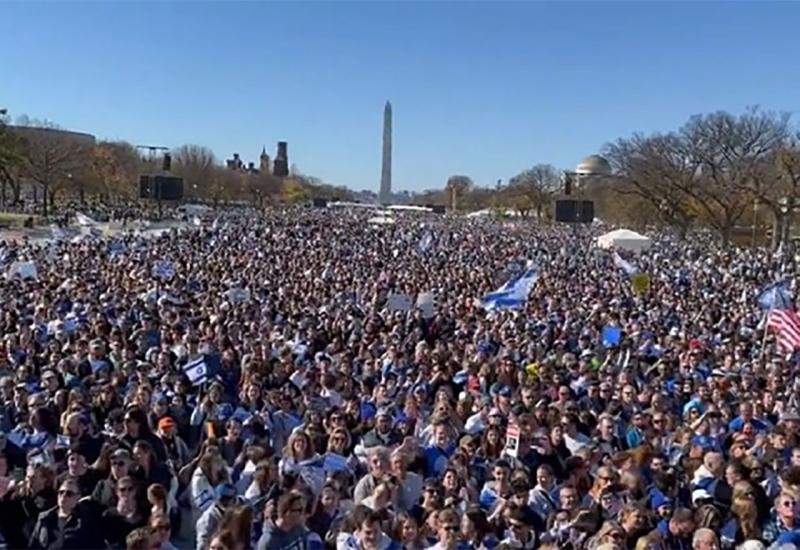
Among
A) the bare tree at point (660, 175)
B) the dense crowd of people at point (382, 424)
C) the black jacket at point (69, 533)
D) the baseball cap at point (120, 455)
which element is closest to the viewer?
the black jacket at point (69, 533)

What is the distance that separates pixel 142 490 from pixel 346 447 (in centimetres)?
227

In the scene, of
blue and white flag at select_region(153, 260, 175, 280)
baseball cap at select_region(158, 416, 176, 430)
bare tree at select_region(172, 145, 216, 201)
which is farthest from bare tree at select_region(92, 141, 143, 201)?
baseball cap at select_region(158, 416, 176, 430)

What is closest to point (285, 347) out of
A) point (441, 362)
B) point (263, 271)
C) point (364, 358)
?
point (364, 358)

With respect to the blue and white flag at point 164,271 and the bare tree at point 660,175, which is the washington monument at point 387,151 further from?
the blue and white flag at point 164,271

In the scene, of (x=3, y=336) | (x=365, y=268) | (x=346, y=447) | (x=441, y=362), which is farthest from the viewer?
(x=365, y=268)

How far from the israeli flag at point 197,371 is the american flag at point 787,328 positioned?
9.15m

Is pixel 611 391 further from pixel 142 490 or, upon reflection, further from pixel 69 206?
pixel 69 206

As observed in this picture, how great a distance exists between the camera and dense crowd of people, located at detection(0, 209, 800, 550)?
5.66 meters

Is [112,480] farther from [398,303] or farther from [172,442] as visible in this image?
[398,303]

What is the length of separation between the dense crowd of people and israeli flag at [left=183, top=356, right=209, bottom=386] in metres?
0.04

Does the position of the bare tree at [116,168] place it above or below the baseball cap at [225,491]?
above

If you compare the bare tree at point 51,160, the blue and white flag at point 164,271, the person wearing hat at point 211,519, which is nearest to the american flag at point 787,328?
the person wearing hat at point 211,519

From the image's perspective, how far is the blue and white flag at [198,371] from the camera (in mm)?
10914

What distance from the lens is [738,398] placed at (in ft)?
35.7
